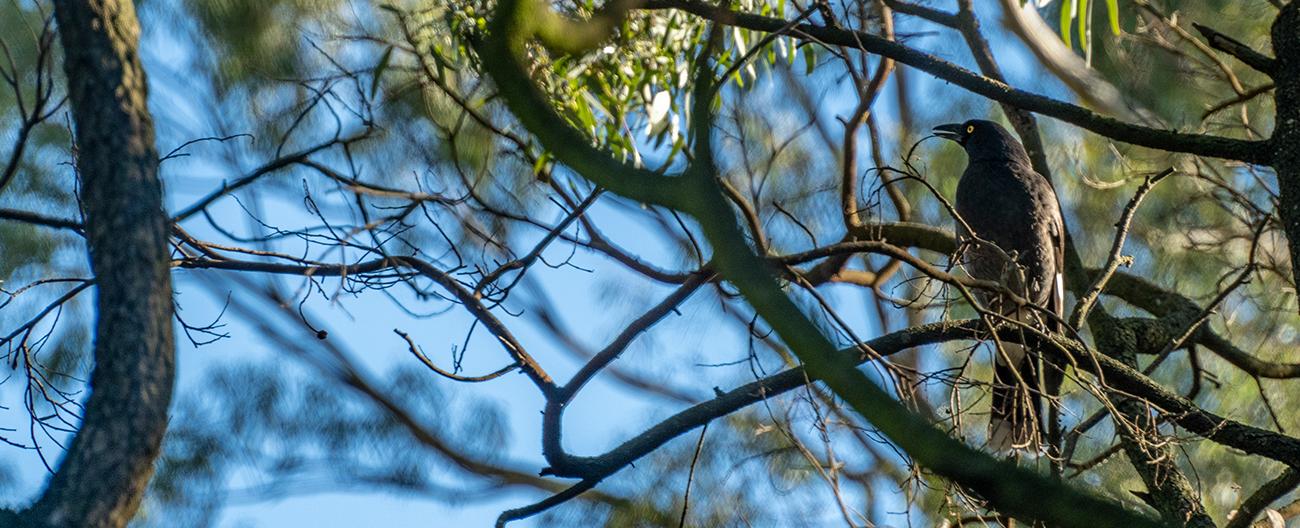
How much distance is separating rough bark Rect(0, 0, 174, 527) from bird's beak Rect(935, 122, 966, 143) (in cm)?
277

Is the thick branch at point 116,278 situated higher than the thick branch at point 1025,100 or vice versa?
the thick branch at point 1025,100

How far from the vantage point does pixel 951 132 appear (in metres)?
3.90

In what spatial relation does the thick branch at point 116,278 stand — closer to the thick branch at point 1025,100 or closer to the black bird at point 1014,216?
the thick branch at point 1025,100

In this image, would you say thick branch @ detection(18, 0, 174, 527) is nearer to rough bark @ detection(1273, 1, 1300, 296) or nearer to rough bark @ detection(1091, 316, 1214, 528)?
rough bark @ detection(1091, 316, 1214, 528)

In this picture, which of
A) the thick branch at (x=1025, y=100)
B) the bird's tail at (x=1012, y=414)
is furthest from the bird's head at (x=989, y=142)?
the thick branch at (x=1025, y=100)

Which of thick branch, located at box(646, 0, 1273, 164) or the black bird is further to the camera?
the black bird

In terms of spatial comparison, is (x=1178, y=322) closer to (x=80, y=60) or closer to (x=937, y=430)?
(x=937, y=430)

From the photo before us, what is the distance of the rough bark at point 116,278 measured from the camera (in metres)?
1.34

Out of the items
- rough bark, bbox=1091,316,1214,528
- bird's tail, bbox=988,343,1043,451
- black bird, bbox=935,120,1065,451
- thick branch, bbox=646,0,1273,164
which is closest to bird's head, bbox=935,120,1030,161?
black bird, bbox=935,120,1065,451

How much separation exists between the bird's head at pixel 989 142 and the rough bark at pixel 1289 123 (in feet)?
4.45

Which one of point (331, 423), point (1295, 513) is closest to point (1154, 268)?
point (1295, 513)

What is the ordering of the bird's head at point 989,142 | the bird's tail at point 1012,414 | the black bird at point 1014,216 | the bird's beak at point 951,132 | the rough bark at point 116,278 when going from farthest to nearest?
the bird's beak at point 951,132, the bird's head at point 989,142, the black bird at point 1014,216, the bird's tail at point 1012,414, the rough bark at point 116,278

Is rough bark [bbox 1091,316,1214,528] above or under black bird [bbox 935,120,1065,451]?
under

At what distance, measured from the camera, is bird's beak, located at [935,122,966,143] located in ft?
12.7
